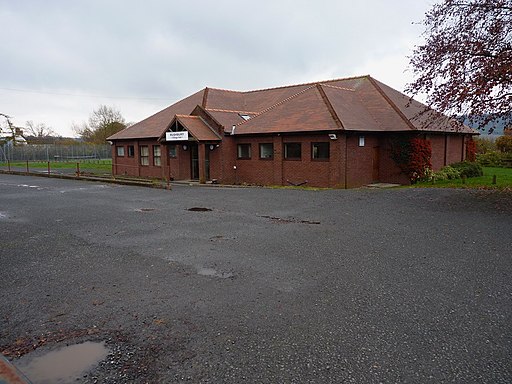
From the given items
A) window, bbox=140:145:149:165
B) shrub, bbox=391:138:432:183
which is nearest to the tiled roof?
shrub, bbox=391:138:432:183

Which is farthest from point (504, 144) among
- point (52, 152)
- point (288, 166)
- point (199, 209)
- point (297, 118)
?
point (52, 152)

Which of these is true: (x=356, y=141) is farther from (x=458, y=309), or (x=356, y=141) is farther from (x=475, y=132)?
(x=458, y=309)

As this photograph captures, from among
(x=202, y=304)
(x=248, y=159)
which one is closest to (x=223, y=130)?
(x=248, y=159)

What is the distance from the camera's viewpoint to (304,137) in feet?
69.4

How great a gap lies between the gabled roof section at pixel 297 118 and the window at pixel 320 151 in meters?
0.88

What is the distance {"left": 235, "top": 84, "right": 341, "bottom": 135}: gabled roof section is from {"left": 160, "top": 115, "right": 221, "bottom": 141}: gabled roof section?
4.76ft

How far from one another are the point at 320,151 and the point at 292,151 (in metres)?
1.67

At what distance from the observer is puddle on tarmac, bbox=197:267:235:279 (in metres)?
6.48

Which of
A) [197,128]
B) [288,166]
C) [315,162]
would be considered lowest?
[288,166]

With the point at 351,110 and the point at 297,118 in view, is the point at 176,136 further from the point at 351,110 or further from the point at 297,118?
the point at 351,110

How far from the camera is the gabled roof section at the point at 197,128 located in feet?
75.7

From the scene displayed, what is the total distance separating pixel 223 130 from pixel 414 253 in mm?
17205

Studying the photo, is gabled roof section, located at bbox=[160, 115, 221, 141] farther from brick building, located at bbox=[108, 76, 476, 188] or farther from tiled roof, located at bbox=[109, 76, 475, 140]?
tiled roof, located at bbox=[109, 76, 475, 140]

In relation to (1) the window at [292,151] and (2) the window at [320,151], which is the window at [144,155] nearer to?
(1) the window at [292,151]
